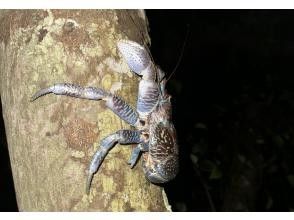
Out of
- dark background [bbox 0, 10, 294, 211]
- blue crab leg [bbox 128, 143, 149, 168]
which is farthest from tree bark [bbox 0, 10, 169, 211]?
dark background [bbox 0, 10, 294, 211]

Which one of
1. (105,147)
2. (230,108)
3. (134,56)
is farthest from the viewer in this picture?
(230,108)

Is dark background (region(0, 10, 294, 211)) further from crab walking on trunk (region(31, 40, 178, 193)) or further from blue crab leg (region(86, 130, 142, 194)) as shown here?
blue crab leg (region(86, 130, 142, 194))

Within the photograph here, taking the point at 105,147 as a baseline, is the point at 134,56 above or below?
above

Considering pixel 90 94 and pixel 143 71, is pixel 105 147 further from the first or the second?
pixel 143 71

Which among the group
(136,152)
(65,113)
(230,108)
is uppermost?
(65,113)

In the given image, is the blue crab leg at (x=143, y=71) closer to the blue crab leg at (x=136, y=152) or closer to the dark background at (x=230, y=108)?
the blue crab leg at (x=136, y=152)

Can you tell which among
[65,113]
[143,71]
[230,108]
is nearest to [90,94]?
[65,113]

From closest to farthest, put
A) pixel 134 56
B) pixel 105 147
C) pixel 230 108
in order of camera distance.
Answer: pixel 105 147 < pixel 134 56 < pixel 230 108

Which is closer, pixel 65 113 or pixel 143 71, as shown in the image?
pixel 65 113
